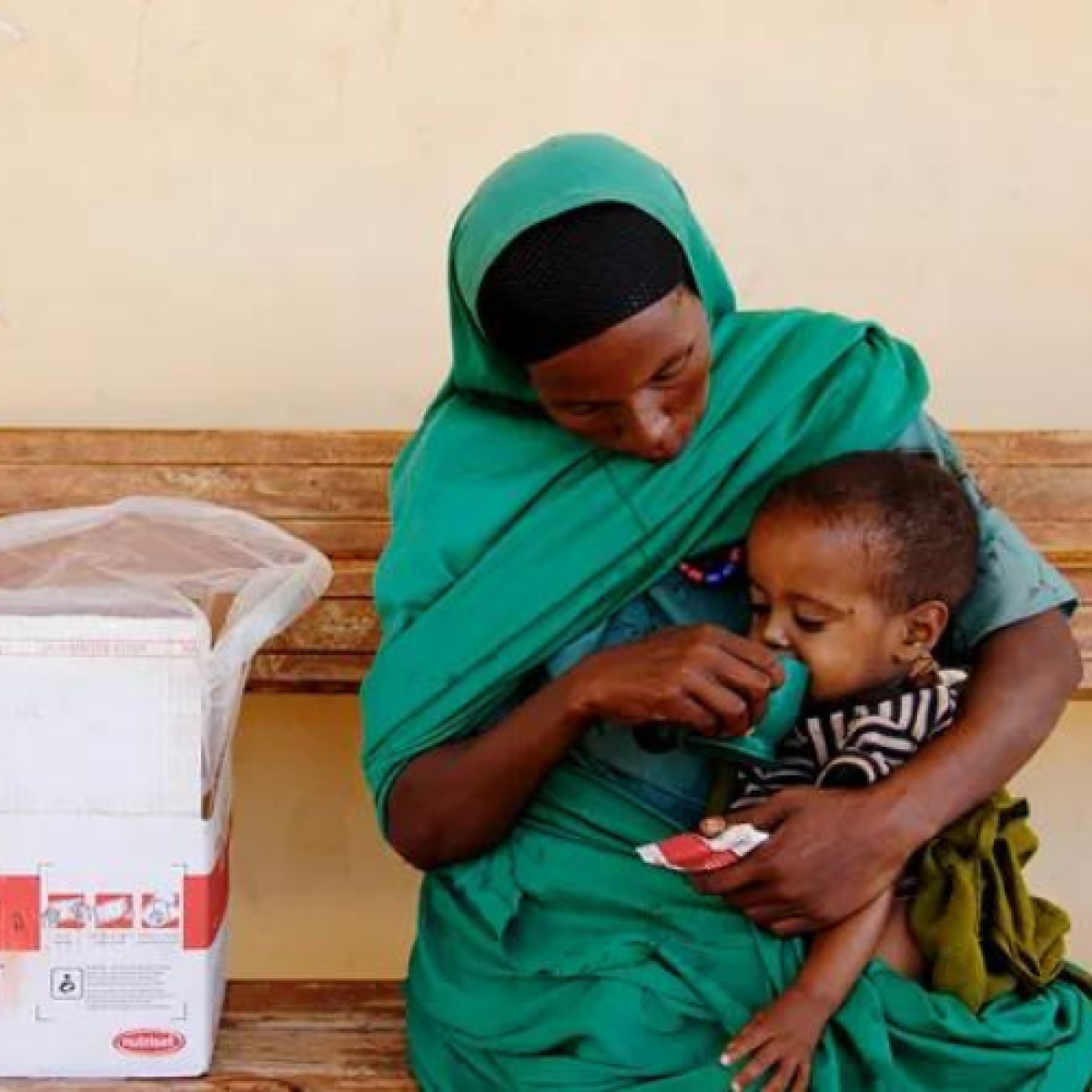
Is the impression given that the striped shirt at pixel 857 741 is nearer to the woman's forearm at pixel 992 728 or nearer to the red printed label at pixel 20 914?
the woman's forearm at pixel 992 728

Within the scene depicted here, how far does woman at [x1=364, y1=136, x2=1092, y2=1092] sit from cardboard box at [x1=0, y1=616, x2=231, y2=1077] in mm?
196

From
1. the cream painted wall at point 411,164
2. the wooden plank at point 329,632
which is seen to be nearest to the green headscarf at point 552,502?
the wooden plank at point 329,632

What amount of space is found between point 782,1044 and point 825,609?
15.0 inches

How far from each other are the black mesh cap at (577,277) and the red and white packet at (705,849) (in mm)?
439

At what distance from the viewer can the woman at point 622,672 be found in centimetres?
166

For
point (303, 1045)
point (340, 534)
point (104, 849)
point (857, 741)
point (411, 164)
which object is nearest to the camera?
point (857, 741)

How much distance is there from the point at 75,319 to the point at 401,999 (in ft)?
3.37

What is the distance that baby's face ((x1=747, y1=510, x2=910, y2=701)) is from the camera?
1697 millimetres

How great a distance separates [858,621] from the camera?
1.71 m

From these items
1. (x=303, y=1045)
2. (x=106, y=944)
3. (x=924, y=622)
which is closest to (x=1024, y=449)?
(x=924, y=622)

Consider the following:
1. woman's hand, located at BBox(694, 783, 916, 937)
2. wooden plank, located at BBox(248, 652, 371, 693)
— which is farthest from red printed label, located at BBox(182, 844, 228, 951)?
woman's hand, located at BBox(694, 783, 916, 937)

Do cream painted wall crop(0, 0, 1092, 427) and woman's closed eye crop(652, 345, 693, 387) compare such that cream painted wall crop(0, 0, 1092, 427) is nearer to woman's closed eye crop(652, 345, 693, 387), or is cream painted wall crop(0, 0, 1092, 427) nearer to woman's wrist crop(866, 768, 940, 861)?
woman's closed eye crop(652, 345, 693, 387)

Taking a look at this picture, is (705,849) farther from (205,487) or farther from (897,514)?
(205,487)

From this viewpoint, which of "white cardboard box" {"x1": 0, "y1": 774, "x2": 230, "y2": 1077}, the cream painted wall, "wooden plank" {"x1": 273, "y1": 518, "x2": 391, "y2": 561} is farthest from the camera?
the cream painted wall
